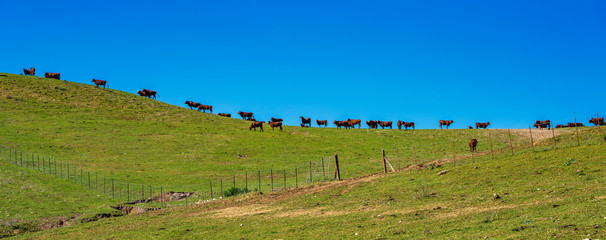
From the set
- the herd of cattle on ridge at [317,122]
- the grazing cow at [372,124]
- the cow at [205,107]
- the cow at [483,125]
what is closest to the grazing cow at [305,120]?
the herd of cattle on ridge at [317,122]

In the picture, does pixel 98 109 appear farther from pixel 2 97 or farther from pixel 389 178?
pixel 389 178

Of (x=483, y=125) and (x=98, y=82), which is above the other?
(x=98, y=82)

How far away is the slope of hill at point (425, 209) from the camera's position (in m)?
15.1

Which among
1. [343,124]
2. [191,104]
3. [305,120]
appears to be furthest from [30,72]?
[343,124]

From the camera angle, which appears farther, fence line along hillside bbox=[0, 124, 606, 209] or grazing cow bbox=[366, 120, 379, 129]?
grazing cow bbox=[366, 120, 379, 129]

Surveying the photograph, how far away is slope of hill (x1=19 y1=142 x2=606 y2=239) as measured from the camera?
49.5 ft

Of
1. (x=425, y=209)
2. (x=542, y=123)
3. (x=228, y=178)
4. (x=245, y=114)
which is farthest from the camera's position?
(x=245, y=114)

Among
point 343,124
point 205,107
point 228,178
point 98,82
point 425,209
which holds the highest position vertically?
point 98,82

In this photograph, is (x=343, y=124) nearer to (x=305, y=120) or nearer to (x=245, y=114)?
(x=305, y=120)

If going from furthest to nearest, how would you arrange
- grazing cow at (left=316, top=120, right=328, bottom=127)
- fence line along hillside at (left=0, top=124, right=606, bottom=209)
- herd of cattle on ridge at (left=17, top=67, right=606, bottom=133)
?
1. grazing cow at (left=316, top=120, right=328, bottom=127)
2. herd of cattle on ridge at (left=17, top=67, right=606, bottom=133)
3. fence line along hillside at (left=0, top=124, right=606, bottom=209)

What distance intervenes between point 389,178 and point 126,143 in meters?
42.2

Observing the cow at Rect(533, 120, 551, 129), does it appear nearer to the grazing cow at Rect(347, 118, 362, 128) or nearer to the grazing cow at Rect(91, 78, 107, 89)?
the grazing cow at Rect(347, 118, 362, 128)

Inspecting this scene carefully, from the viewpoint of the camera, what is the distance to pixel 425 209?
21.2 meters

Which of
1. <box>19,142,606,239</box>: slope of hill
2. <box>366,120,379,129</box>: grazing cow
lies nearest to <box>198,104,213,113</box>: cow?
<box>366,120,379,129</box>: grazing cow
